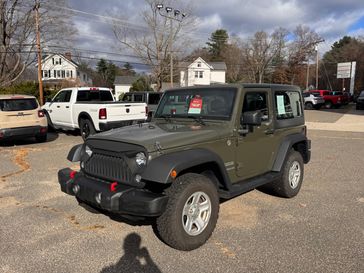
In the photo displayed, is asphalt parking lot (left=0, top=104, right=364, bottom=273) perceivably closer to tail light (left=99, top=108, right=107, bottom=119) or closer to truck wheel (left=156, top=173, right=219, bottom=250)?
truck wheel (left=156, top=173, right=219, bottom=250)

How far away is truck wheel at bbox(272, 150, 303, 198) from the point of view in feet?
16.4

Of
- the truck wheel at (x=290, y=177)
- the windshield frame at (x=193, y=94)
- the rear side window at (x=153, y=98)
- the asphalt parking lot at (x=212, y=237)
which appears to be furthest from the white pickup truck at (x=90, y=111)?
the truck wheel at (x=290, y=177)

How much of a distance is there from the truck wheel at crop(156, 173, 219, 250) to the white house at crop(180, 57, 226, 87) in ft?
176

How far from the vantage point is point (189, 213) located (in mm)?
Result: 3541

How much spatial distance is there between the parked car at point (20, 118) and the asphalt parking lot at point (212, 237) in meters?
4.21

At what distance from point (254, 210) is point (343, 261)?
5.02ft

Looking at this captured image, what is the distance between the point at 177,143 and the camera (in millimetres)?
3502

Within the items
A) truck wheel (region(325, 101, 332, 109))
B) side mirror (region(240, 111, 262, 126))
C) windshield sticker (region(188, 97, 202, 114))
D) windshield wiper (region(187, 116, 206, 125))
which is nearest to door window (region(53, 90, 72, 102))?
windshield sticker (region(188, 97, 202, 114))

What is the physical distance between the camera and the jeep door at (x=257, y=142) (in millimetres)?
4238

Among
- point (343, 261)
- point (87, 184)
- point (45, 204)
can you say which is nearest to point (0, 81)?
point (45, 204)

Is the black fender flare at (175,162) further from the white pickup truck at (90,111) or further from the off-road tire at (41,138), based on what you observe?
the off-road tire at (41,138)

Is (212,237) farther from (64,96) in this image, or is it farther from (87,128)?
(64,96)

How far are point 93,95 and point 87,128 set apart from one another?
1622 millimetres

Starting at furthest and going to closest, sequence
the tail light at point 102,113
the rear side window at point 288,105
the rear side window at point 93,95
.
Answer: the rear side window at point 93,95 < the tail light at point 102,113 < the rear side window at point 288,105
